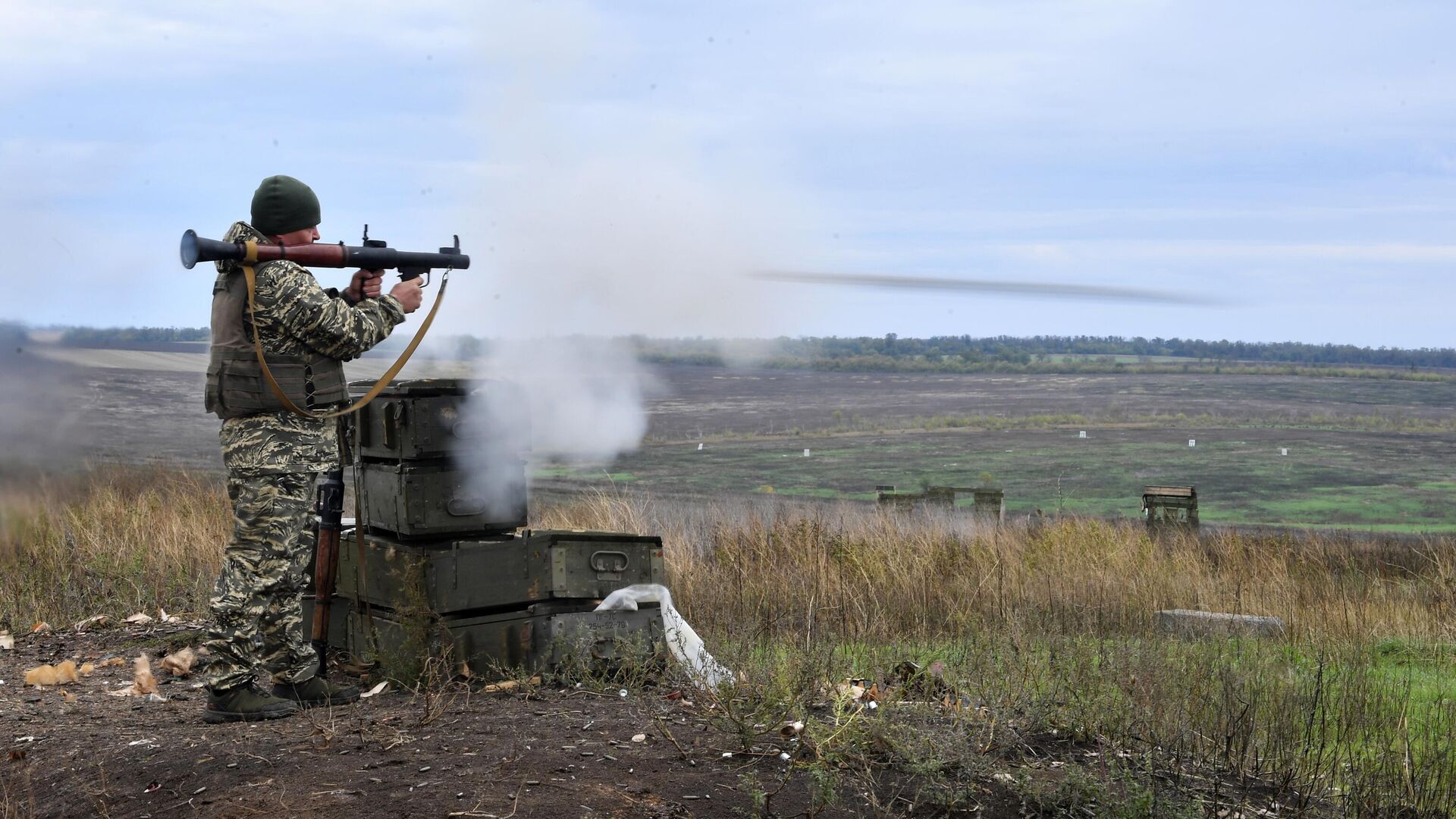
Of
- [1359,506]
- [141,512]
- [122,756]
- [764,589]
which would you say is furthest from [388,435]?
[1359,506]

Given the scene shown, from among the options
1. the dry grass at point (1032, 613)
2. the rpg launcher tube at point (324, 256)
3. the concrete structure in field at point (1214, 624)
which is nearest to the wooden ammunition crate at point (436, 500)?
the rpg launcher tube at point (324, 256)

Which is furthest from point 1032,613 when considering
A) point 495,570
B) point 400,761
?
point 400,761

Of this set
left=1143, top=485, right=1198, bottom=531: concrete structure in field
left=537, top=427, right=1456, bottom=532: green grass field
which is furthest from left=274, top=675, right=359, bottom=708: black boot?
left=537, top=427, right=1456, bottom=532: green grass field

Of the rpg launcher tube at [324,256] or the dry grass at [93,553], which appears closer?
the rpg launcher tube at [324,256]

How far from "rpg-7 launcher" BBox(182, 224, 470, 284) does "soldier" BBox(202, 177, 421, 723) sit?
0.28ft

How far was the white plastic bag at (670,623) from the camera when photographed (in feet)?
21.1

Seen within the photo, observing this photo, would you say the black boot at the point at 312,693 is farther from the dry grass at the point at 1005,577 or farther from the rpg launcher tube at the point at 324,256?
the dry grass at the point at 1005,577

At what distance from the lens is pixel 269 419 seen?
19.1 ft

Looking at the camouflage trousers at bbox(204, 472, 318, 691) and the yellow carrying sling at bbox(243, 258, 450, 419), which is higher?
the yellow carrying sling at bbox(243, 258, 450, 419)

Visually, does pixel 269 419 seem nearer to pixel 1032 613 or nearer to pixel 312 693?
pixel 312 693

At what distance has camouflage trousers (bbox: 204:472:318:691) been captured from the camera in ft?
19.1

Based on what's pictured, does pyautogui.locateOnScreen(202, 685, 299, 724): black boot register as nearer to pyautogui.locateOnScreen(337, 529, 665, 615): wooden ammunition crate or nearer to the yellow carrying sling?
pyautogui.locateOnScreen(337, 529, 665, 615): wooden ammunition crate

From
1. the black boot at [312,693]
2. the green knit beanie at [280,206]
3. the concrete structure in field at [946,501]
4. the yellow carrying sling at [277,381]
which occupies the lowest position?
the concrete structure in field at [946,501]

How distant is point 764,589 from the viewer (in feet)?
30.6
